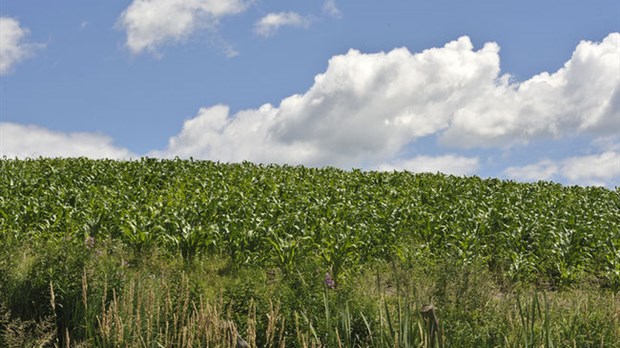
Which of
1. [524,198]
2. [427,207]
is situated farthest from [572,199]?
[427,207]

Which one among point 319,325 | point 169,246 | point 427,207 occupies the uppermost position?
point 427,207

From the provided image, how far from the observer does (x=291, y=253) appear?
1059 cm

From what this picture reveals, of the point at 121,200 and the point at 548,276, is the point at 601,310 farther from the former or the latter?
the point at 121,200

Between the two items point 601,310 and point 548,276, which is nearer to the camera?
point 601,310

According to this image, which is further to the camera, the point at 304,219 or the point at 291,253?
the point at 304,219

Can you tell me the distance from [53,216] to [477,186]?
37.6 ft

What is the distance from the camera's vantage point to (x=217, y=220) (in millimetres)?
12000

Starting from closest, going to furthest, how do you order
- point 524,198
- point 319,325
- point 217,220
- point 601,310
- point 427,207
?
point 319,325 → point 601,310 → point 217,220 → point 427,207 → point 524,198

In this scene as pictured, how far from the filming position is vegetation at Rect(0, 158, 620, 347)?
6.57 meters

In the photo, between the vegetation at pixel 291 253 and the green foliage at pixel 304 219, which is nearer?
the vegetation at pixel 291 253

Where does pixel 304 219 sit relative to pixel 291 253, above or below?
above

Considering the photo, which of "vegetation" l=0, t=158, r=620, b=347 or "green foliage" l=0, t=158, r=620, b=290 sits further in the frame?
"green foliage" l=0, t=158, r=620, b=290

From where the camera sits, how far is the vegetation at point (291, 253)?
6566 mm

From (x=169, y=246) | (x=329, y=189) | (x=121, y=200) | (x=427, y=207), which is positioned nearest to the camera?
(x=169, y=246)
